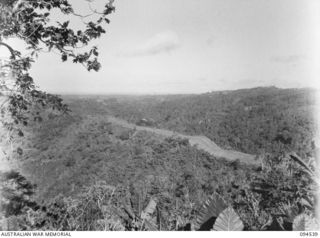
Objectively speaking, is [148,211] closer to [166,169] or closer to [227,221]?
[227,221]

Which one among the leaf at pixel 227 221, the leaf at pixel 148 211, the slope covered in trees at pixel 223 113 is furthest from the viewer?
the slope covered in trees at pixel 223 113

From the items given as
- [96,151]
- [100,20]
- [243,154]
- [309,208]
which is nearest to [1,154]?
[100,20]

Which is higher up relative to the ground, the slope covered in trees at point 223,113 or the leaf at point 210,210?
the leaf at point 210,210

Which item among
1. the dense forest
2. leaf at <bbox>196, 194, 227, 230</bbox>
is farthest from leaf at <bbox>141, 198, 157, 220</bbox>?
leaf at <bbox>196, 194, 227, 230</bbox>

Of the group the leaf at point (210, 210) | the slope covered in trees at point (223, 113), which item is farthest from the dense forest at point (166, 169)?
the slope covered in trees at point (223, 113)

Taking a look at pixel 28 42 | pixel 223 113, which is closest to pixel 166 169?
pixel 223 113

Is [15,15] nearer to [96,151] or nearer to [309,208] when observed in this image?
[309,208]

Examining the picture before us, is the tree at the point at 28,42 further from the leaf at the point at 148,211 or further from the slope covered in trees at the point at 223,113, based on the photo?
the slope covered in trees at the point at 223,113

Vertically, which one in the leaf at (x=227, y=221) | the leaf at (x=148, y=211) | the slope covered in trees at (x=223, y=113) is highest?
the leaf at (x=227, y=221)
